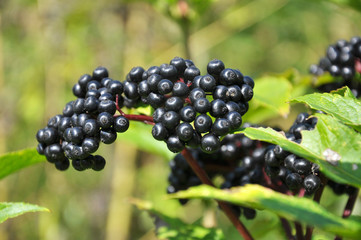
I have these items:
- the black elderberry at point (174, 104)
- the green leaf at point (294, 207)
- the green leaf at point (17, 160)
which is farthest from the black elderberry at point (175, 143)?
the green leaf at point (17, 160)

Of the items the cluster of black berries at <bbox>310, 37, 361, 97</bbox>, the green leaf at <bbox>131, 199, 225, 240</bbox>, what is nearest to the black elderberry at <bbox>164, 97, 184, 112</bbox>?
the green leaf at <bbox>131, 199, 225, 240</bbox>

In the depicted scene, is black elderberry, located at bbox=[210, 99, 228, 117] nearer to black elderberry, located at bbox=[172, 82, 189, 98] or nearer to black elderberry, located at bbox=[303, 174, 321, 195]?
black elderberry, located at bbox=[172, 82, 189, 98]

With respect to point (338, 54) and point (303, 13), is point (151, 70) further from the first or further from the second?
point (303, 13)

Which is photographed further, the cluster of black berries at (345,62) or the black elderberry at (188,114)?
the cluster of black berries at (345,62)

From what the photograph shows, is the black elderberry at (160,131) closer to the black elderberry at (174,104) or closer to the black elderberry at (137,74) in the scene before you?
the black elderberry at (174,104)

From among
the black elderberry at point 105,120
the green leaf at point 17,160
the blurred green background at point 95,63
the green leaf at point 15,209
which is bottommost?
the blurred green background at point 95,63

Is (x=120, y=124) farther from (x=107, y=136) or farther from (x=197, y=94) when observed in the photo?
(x=197, y=94)

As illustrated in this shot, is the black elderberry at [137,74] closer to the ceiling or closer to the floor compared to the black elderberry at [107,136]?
closer to the ceiling

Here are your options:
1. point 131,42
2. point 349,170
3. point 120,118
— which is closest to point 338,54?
point 349,170
